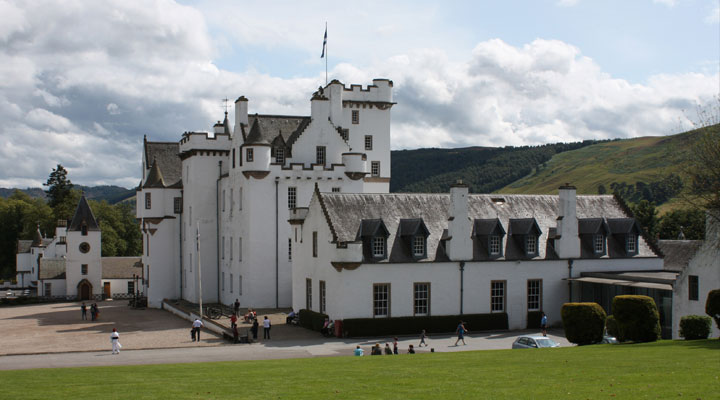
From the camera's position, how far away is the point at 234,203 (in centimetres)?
5891

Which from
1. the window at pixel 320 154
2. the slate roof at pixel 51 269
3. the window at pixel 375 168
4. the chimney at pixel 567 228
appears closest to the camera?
the chimney at pixel 567 228

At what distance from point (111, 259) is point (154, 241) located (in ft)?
89.8

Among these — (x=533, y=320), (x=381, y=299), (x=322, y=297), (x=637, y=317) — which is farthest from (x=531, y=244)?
(x=637, y=317)

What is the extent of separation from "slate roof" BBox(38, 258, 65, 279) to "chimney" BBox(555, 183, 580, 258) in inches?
2532

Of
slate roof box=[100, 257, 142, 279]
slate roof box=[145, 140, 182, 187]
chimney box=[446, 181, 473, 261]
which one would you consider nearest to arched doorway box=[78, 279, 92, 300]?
slate roof box=[100, 257, 142, 279]

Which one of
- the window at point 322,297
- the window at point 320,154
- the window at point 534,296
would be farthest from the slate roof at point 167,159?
the window at point 534,296

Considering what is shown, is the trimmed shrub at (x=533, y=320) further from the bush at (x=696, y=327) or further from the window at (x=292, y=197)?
the window at (x=292, y=197)

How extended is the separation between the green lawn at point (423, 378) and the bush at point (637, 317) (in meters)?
3.36

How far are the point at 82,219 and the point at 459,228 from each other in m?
56.7

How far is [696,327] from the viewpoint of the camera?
103ft

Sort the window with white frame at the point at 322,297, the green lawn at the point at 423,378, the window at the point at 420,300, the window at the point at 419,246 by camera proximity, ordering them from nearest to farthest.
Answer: the green lawn at the point at 423,378, the window at the point at 420,300, the window at the point at 419,246, the window with white frame at the point at 322,297

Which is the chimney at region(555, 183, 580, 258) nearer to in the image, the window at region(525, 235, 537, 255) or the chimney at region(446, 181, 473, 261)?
the window at region(525, 235, 537, 255)

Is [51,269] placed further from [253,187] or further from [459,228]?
[459,228]

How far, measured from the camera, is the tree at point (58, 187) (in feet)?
414
